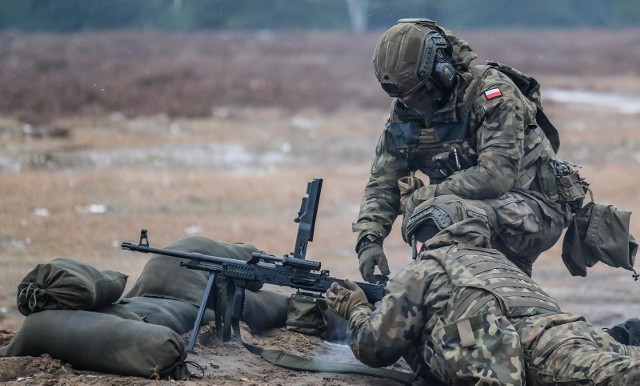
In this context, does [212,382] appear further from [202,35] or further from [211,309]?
[202,35]

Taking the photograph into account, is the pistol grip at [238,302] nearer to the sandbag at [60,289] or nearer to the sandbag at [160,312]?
the sandbag at [160,312]

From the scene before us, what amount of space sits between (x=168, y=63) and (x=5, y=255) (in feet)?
38.0

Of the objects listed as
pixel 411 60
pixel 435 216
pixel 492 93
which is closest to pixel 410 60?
pixel 411 60

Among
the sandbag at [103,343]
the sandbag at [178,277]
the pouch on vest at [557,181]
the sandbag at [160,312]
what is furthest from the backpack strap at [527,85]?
the sandbag at [103,343]

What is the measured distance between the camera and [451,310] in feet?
15.6

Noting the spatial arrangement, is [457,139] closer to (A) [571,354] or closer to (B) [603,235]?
(B) [603,235]

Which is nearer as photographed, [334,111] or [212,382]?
[212,382]

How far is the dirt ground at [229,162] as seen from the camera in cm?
902

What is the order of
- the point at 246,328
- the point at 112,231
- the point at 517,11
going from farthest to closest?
the point at 517,11, the point at 112,231, the point at 246,328

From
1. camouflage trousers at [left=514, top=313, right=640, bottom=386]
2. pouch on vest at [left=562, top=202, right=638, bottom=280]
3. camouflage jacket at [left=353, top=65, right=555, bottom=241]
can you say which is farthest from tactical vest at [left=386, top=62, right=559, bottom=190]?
camouflage trousers at [left=514, top=313, right=640, bottom=386]

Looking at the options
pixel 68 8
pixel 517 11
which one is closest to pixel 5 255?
pixel 68 8

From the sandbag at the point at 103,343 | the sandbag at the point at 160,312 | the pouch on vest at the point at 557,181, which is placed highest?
the pouch on vest at the point at 557,181

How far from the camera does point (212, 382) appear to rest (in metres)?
5.30

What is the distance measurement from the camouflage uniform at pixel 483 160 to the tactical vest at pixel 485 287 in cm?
109
